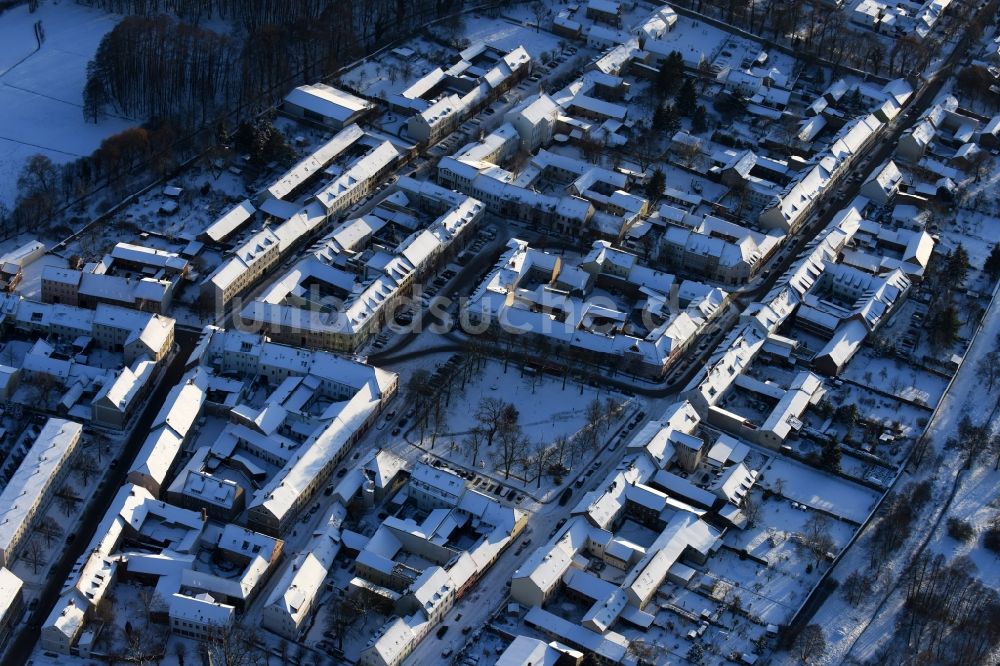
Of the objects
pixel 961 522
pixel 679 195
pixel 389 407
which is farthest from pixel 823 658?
pixel 679 195

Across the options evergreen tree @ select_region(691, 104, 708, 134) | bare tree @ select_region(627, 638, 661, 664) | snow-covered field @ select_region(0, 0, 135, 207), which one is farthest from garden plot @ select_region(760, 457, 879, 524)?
snow-covered field @ select_region(0, 0, 135, 207)

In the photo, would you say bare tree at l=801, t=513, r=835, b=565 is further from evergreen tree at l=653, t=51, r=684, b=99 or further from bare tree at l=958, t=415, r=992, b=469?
evergreen tree at l=653, t=51, r=684, b=99

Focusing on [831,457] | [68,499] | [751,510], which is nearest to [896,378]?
[831,457]

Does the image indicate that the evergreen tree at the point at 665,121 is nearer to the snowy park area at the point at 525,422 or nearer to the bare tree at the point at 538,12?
the bare tree at the point at 538,12

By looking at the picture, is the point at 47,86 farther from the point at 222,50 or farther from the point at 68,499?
the point at 68,499

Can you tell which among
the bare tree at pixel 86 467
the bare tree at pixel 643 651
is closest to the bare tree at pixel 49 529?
the bare tree at pixel 86 467

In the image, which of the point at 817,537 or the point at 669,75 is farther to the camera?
the point at 669,75
